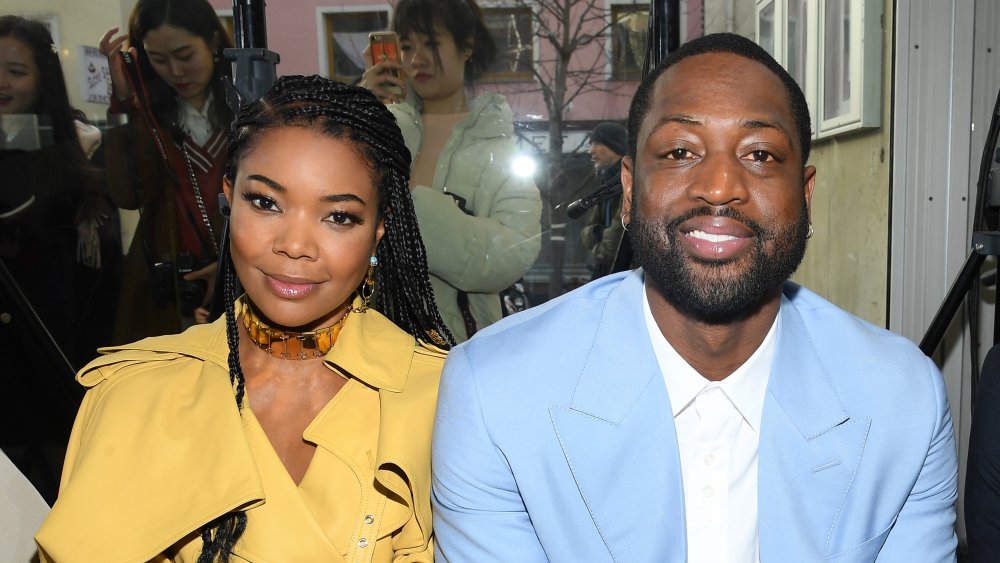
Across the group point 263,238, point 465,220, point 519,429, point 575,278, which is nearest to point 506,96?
point 465,220

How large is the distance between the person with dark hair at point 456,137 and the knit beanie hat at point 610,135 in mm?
279

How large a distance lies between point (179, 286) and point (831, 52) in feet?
7.67

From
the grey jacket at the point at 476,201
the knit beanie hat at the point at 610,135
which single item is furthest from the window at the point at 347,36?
the knit beanie hat at the point at 610,135

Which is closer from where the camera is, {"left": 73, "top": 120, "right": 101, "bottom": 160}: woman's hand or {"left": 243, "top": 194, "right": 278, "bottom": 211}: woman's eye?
{"left": 243, "top": 194, "right": 278, "bottom": 211}: woman's eye

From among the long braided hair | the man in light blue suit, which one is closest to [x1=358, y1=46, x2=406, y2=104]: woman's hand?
the long braided hair

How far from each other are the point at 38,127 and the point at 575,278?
74.3 inches

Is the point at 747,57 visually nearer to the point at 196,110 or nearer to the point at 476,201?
the point at 476,201

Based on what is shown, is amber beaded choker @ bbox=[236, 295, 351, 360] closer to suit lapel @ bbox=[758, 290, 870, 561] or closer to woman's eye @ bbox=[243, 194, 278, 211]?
woman's eye @ bbox=[243, 194, 278, 211]

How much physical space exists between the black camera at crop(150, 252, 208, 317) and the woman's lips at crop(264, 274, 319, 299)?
1.54 meters

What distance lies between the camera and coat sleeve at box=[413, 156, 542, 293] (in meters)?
2.59

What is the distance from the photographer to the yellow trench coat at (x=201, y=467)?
3.94 ft

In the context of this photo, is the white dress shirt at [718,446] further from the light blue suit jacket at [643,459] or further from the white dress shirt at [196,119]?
the white dress shirt at [196,119]

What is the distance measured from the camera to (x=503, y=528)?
1.24 m

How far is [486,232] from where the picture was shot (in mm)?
2635
